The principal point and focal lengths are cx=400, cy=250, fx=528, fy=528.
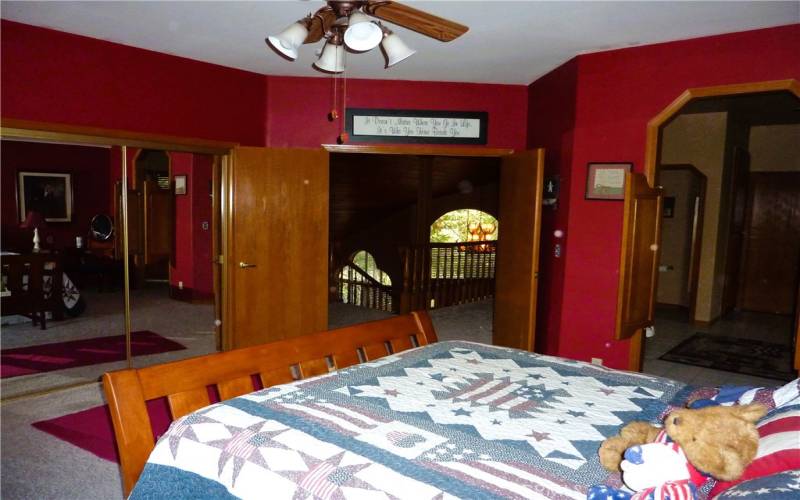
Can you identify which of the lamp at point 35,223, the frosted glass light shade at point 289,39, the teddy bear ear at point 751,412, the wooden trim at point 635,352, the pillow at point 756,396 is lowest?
the wooden trim at point 635,352

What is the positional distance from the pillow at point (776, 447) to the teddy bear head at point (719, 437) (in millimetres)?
27

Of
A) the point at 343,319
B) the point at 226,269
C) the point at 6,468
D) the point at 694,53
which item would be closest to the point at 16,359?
the point at 226,269

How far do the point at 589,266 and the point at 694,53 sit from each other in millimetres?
1595

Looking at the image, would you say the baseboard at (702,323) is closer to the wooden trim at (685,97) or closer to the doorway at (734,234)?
the doorway at (734,234)

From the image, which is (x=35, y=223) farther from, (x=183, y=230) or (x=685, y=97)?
(x=685, y=97)

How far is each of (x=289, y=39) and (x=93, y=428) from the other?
2607mm

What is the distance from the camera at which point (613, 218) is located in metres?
3.85

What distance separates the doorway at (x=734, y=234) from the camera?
19.4 feet

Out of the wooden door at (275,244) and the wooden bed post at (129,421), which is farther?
the wooden door at (275,244)

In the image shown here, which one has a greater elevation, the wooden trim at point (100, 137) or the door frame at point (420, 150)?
the door frame at point (420, 150)

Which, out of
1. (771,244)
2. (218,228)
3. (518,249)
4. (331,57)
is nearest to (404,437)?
(331,57)

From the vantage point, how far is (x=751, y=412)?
4.19ft

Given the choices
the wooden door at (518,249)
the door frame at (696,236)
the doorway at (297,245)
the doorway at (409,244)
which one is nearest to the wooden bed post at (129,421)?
the doorway at (297,245)

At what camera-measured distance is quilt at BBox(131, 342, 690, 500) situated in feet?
4.27
